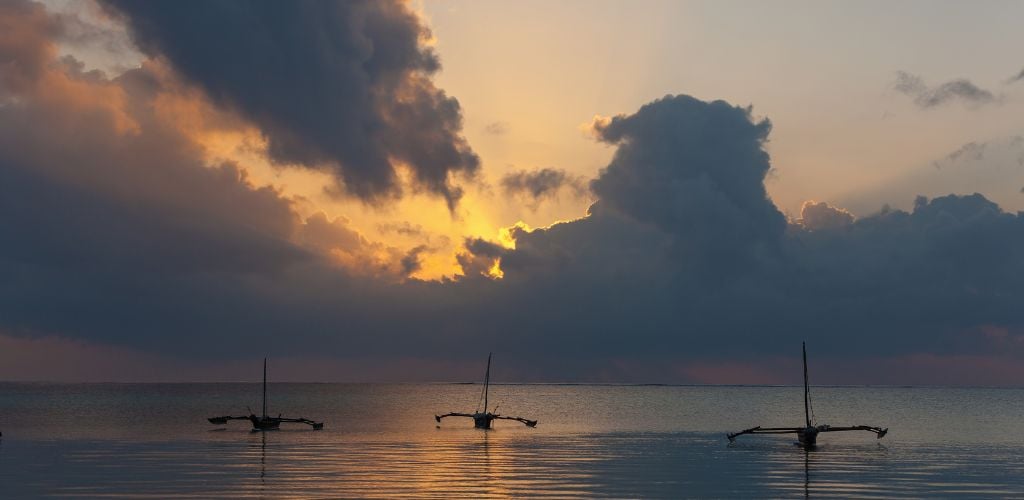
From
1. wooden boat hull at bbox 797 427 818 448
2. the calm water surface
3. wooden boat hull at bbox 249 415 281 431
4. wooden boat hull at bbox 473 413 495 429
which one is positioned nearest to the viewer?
the calm water surface

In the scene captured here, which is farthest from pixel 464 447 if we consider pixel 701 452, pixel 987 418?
pixel 987 418

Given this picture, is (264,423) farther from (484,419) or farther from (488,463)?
(488,463)

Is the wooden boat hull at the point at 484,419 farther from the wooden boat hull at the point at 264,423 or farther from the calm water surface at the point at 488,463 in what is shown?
the wooden boat hull at the point at 264,423

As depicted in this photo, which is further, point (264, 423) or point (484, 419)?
point (484, 419)

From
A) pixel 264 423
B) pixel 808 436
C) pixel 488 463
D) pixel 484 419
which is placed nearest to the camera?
pixel 488 463

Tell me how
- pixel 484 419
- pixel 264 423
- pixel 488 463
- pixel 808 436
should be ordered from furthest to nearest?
pixel 484 419
pixel 264 423
pixel 808 436
pixel 488 463

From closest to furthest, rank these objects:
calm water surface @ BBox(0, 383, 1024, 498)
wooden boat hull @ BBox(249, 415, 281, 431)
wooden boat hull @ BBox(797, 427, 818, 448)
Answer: calm water surface @ BBox(0, 383, 1024, 498) → wooden boat hull @ BBox(797, 427, 818, 448) → wooden boat hull @ BBox(249, 415, 281, 431)

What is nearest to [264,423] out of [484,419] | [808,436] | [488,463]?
[484,419]

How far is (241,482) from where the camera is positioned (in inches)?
2525

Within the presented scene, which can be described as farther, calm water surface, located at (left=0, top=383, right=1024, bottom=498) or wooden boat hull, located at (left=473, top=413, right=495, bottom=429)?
wooden boat hull, located at (left=473, top=413, right=495, bottom=429)

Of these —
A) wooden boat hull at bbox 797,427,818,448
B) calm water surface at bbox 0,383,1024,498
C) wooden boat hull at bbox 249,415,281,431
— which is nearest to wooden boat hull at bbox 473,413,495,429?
calm water surface at bbox 0,383,1024,498

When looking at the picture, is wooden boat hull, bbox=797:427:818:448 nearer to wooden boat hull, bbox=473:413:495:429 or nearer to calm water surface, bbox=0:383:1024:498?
calm water surface, bbox=0:383:1024:498

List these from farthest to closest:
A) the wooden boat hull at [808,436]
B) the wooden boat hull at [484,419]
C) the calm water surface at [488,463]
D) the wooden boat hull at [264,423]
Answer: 1. the wooden boat hull at [484,419]
2. the wooden boat hull at [264,423]
3. the wooden boat hull at [808,436]
4. the calm water surface at [488,463]

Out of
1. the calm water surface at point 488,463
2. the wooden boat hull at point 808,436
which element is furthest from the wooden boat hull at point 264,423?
the wooden boat hull at point 808,436
